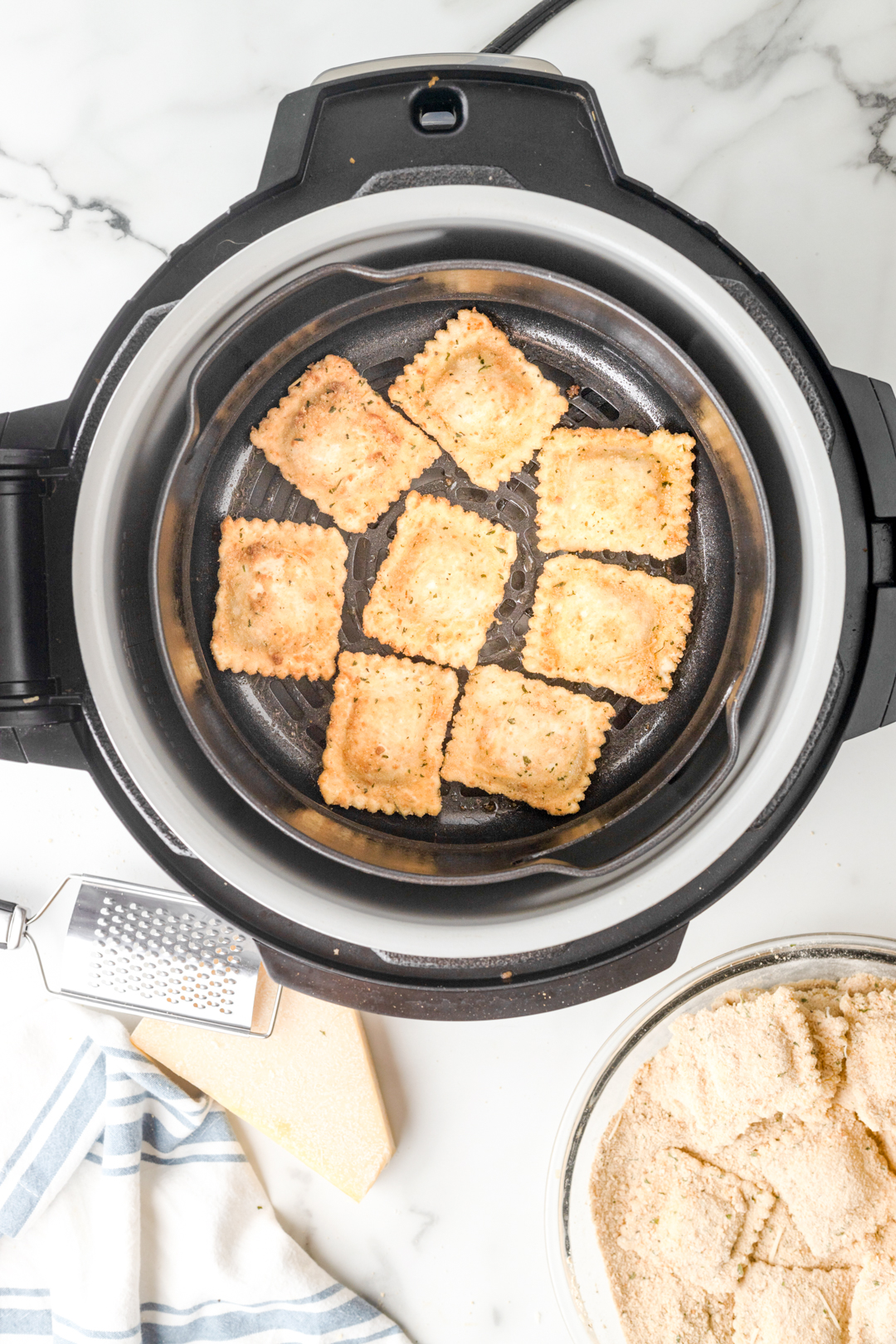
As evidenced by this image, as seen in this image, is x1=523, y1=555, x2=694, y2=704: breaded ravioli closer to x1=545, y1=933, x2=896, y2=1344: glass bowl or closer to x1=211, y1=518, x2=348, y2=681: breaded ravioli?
x1=211, y1=518, x2=348, y2=681: breaded ravioli

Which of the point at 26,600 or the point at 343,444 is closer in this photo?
the point at 26,600

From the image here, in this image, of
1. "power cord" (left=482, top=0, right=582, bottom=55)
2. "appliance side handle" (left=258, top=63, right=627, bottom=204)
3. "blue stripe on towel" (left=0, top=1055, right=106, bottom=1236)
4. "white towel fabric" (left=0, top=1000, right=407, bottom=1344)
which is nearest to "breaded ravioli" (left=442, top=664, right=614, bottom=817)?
"appliance side handle" (left=258, top=63, right=627, bottom=204)

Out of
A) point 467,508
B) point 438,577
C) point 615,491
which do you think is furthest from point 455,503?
point 615,491

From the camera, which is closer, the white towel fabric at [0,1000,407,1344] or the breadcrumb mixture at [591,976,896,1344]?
the breadcrumb mixture at [591,976,896,1344]

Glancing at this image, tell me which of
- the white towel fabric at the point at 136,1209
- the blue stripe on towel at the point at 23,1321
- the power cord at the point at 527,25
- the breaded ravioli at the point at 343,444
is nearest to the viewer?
the breaded ravioli at the point at 343,444

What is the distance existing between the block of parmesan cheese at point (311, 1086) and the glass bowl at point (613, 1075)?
0.39 metres

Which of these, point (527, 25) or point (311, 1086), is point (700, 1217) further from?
point (527, 25)

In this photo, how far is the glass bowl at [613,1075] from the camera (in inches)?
76.9

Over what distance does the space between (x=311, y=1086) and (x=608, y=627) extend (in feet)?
3.82

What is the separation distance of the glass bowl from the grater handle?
123cm

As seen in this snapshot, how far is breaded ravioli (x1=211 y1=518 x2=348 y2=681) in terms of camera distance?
1.83m

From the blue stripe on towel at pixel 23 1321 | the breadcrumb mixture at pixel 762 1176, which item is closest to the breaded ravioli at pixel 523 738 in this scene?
the breadcrumb mixture at pixel 762 1176

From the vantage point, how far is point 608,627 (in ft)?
6.17

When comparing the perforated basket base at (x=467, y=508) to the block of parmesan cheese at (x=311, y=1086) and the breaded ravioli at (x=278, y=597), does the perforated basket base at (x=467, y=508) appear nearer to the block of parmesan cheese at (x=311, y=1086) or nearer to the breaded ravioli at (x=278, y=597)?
the breaded ravioli at (x=278, y=597)
